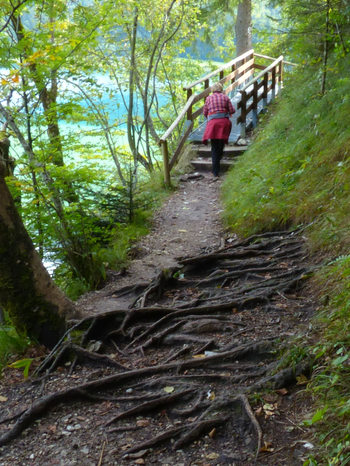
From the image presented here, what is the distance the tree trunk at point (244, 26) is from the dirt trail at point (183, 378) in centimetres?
1542

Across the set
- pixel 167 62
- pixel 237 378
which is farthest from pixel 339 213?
pixel 167 62

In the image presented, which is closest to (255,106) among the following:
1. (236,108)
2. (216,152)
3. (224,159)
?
(236,108)

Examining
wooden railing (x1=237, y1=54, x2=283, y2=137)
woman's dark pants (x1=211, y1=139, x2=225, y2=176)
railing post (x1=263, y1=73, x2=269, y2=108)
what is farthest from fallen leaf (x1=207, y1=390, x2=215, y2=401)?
railing post (x1=263, y1=73, x2=269, y2=108)

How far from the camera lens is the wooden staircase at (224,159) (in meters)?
12.2

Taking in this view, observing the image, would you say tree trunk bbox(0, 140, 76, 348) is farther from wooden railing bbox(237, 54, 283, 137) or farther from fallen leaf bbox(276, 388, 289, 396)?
wooden railing bbox(237, 54, 283, 137)

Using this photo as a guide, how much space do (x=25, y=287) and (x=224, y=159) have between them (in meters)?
8.56

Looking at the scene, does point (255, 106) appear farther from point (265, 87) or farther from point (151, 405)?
point (151, 405)

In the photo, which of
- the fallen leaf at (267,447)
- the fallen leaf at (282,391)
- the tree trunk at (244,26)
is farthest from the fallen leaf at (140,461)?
the tree trunk at (244,26)

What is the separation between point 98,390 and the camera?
4.12m

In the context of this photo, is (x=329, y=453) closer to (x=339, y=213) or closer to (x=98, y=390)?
(x=98, y=390)

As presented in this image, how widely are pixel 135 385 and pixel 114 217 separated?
5775mm

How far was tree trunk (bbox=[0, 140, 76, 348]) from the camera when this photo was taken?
4557mm

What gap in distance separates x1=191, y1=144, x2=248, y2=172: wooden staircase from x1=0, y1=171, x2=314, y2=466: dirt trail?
603cm

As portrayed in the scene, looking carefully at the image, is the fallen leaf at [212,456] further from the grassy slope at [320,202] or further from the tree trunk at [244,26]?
the tree trunk at [244,26]
